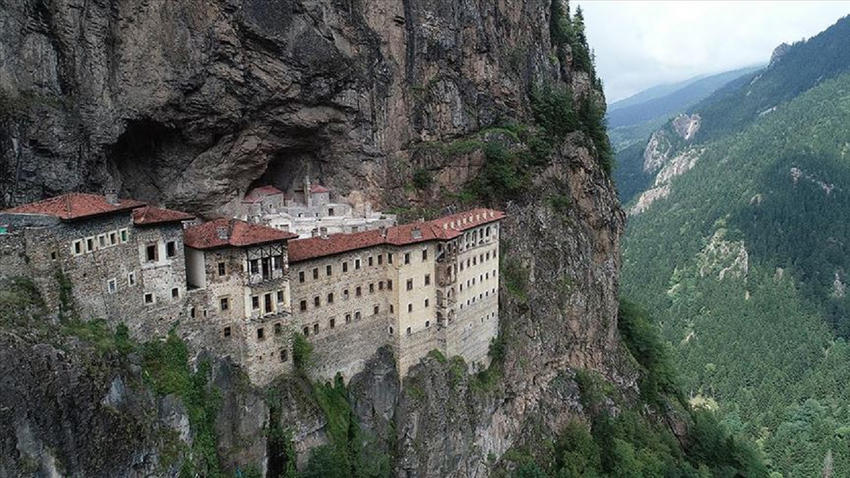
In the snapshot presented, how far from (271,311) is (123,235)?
10.1m

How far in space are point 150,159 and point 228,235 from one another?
1741 cm

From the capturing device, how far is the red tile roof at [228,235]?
40.6 metres

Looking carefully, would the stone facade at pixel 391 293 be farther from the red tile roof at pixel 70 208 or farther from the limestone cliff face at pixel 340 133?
the red tile roof at pixel 70 208

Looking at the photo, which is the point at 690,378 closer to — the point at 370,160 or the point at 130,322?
the point at 370,160

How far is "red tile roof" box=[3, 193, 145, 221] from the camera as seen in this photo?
34.2 metres

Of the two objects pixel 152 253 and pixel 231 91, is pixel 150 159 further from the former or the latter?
pixel 152 253

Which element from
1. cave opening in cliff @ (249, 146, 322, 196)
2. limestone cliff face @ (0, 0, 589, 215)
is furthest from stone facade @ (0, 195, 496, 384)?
cave opening in cliff @ (249, 146, 322, 196)

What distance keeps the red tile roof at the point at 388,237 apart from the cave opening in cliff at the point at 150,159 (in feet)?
49.9

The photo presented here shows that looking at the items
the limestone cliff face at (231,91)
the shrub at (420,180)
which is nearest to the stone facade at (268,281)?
the shrub at (420,180)

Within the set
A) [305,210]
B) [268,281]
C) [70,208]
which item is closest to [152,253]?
[70,208]

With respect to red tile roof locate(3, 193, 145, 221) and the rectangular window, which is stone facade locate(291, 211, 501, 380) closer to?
the rectangular window

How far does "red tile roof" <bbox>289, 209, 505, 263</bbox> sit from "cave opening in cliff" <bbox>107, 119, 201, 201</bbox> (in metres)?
15.2

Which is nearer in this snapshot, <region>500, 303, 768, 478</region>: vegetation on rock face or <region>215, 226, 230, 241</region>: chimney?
<region>215, 226, 230, 241</region>: chimney

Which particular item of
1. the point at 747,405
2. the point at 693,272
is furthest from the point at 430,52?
the point at 693,272
